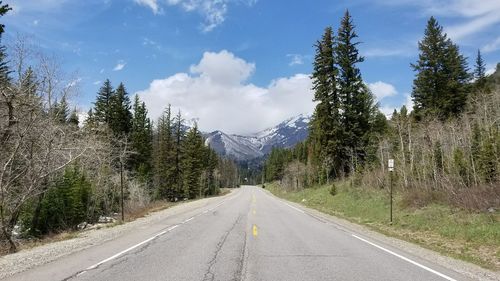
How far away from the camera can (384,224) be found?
67.1 feet

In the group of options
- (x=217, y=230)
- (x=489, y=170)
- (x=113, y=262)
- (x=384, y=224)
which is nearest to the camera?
(x=113, y=262)

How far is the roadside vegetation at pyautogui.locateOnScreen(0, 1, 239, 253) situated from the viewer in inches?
655

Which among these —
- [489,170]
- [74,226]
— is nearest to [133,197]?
[74,226]

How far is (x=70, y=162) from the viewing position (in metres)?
19.9

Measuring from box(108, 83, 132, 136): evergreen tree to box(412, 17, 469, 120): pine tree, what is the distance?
41647 mm

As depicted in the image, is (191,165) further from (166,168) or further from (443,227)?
(443,227)

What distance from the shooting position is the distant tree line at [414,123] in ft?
93.4

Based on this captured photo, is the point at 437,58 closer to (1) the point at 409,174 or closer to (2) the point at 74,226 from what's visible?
(1) the point at 409,174

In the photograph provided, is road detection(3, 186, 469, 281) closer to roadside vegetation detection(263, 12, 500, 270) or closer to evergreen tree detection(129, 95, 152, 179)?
roadside vegetation detection(263, 12, 500, 270)

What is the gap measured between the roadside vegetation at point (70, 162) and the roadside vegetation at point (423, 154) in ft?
50.4

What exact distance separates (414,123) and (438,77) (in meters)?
14.5

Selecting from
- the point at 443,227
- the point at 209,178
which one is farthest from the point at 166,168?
the point at 443,227

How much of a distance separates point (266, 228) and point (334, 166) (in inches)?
1322

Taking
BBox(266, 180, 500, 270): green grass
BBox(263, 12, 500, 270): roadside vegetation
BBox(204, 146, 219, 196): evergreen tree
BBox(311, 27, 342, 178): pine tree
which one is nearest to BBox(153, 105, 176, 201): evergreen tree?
BBox(204, 146, 219, 196): evergreen tree
